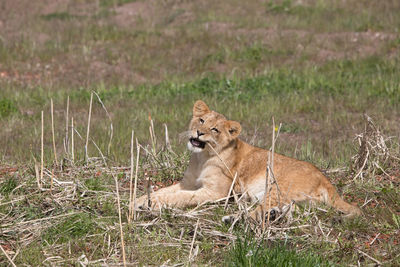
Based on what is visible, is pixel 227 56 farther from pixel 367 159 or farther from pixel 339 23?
pixel 367 159

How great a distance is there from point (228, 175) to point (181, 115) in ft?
16.6

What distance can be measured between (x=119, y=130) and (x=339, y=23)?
10.5m

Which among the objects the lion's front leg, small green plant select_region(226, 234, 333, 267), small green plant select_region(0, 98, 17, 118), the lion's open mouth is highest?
the lion's open mouth

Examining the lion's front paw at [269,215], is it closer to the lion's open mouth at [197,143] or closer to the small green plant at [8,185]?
the lion's open mouth at [197,143]

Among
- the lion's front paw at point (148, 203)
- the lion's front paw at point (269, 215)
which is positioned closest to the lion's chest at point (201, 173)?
the lion's front paw at point (148, 203)

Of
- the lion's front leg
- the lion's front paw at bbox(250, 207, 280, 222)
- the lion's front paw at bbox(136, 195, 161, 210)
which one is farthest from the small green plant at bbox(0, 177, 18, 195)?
the lion's front paw at bbox(250, 207, 280, 222)

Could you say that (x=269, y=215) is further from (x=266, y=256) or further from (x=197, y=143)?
(x=197, y=143)

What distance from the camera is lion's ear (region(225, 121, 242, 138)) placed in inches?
236

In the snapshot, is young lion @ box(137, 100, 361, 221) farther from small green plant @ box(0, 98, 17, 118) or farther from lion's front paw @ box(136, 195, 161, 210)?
small green plant @ box(0, 98, 17, 118)

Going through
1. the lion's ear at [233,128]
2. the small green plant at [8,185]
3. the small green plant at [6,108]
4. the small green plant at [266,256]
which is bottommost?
the small green plant at [6,108]

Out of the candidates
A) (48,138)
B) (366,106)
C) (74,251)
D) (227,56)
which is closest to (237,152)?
(74,251)

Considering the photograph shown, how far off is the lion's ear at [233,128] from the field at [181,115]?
2.33 ft

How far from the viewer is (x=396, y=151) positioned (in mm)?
7297

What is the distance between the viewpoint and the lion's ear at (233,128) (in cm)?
600
